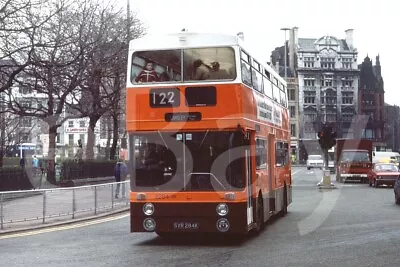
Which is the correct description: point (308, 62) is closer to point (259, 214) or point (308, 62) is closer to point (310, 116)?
point (310, 116)

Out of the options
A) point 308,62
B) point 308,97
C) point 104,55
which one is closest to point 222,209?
point 104,55

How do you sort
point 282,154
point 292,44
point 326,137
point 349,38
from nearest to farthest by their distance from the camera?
point 282,154
point 326,137
point 292,44
point 349,38

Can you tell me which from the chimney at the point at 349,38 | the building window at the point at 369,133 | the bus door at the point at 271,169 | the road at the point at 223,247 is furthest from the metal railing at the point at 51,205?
the chimney at the point at 349,38

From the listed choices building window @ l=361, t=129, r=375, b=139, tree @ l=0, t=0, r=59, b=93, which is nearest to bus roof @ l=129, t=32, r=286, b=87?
tree @ l=0, t=0, r=59, b=93

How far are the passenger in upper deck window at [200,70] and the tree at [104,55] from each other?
610 inches

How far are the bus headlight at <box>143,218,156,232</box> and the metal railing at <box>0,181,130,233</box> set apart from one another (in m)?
5.35

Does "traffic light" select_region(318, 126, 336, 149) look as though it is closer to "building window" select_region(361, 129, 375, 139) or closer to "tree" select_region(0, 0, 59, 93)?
"tree" select_region(0, 0, 59, 93)

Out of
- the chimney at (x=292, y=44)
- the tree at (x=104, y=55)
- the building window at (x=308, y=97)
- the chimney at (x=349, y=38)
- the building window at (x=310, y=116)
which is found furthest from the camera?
the chimney at (x=349, y=38)

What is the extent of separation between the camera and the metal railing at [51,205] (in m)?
17.1

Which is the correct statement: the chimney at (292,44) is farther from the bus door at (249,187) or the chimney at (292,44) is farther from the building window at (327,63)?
the bus door at (249,187)

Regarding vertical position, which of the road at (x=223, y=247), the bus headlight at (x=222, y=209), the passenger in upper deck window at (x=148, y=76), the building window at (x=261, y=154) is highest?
the passenger in upper deck window at (x=148, y=76)

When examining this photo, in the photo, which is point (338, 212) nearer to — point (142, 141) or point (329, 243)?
point (329, 243)

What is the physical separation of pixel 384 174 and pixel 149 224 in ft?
98.3

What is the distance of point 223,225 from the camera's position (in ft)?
42.1
